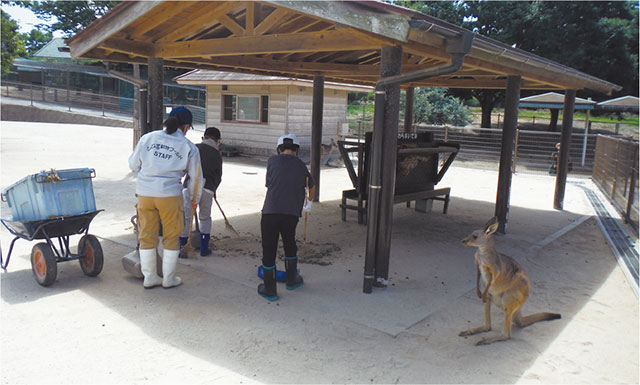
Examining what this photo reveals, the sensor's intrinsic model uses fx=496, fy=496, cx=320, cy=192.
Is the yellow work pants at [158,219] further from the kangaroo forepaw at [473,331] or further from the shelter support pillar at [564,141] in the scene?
the shelter support pillar at [564,141]

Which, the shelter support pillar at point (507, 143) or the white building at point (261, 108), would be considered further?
the white building at point (261, 108)

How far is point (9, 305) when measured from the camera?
4590 mm

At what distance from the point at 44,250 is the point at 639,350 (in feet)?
18.4

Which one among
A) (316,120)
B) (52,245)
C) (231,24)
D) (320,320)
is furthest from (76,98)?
(320,320)

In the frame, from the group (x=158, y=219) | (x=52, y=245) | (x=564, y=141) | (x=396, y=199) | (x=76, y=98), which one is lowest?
(x=52, y=245)

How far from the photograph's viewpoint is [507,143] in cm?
848

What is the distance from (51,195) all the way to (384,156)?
11.3ft

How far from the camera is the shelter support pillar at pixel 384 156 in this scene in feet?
17.3

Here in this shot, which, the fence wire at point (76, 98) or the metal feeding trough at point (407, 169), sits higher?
the fence wire at point (76, 98)

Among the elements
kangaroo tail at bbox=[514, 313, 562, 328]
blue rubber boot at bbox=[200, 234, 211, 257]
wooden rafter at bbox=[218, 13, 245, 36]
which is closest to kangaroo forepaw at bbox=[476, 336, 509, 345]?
kangaroo tail at bbox=[514, 313, 562, 328]

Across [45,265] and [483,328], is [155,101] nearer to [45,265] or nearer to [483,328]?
[45,265]

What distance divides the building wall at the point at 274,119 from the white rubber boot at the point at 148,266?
12.9 meters

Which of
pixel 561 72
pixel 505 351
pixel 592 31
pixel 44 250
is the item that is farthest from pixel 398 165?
pixel 592 31

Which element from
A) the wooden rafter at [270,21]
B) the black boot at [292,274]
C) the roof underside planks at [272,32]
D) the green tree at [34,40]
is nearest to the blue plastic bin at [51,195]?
the roof underside planks at [272,32]
